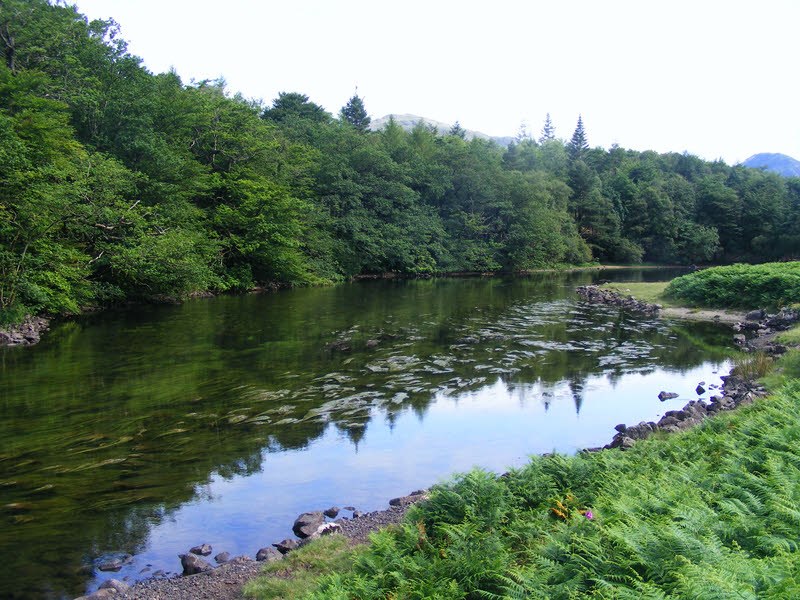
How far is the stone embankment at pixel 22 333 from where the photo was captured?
68.9ft

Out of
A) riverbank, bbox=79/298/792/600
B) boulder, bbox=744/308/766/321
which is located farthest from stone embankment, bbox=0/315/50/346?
boulder, bbox=744/308/766/321

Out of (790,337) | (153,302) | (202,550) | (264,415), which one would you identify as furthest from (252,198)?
(202,550)

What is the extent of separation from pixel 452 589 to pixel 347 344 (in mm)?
16789

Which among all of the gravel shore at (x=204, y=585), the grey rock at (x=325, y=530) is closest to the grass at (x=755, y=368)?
the grey rock at (x=325, y=530)

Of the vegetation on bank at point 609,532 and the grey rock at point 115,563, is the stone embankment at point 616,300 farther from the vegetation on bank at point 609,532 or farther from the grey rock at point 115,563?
the grey rock at point 115,563

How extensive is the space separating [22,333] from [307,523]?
19.9 meters

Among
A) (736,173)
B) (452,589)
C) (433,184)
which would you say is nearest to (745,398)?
(452,589)

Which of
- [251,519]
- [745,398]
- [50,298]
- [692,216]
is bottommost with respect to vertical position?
[251,519]

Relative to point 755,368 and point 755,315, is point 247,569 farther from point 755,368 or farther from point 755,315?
point 755,315

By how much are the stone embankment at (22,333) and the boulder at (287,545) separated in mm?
18985

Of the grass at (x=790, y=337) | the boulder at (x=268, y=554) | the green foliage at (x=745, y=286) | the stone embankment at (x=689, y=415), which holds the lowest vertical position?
the boulder at (x=268, y=554)

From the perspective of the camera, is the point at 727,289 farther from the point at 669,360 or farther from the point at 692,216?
the point at 692,216

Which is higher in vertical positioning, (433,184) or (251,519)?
(433,184)

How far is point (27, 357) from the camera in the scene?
1881 cm
